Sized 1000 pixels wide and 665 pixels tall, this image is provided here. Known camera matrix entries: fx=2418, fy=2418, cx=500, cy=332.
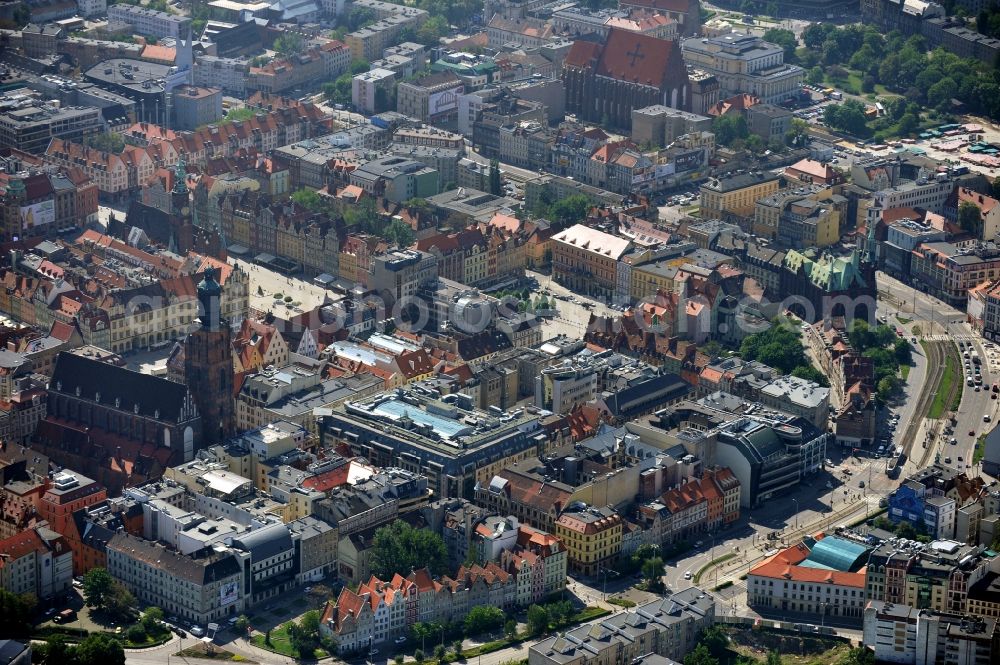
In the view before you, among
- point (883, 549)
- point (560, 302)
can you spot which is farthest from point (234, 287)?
point (883, 549)

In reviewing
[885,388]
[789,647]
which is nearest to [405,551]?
[789,647]

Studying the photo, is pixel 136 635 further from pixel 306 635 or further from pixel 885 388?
pixel 885 388

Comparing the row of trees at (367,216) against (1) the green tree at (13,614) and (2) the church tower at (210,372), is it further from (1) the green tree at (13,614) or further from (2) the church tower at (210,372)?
(1) the green tree at (13,614)

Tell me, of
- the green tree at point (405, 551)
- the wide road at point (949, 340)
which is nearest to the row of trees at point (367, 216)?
the wide road at point (949, 340)

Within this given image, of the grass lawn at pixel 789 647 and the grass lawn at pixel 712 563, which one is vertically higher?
the grass lawn at pixel 789 647

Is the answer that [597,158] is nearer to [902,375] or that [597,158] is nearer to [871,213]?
[871,213]

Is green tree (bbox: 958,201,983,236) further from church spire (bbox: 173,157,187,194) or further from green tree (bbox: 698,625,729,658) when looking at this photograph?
green tree (bbox: 698,625,729,658)

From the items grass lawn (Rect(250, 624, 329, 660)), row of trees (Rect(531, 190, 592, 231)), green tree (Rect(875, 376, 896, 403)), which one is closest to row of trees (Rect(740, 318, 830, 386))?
green tree (Rect(875, 376, 896, 403))
